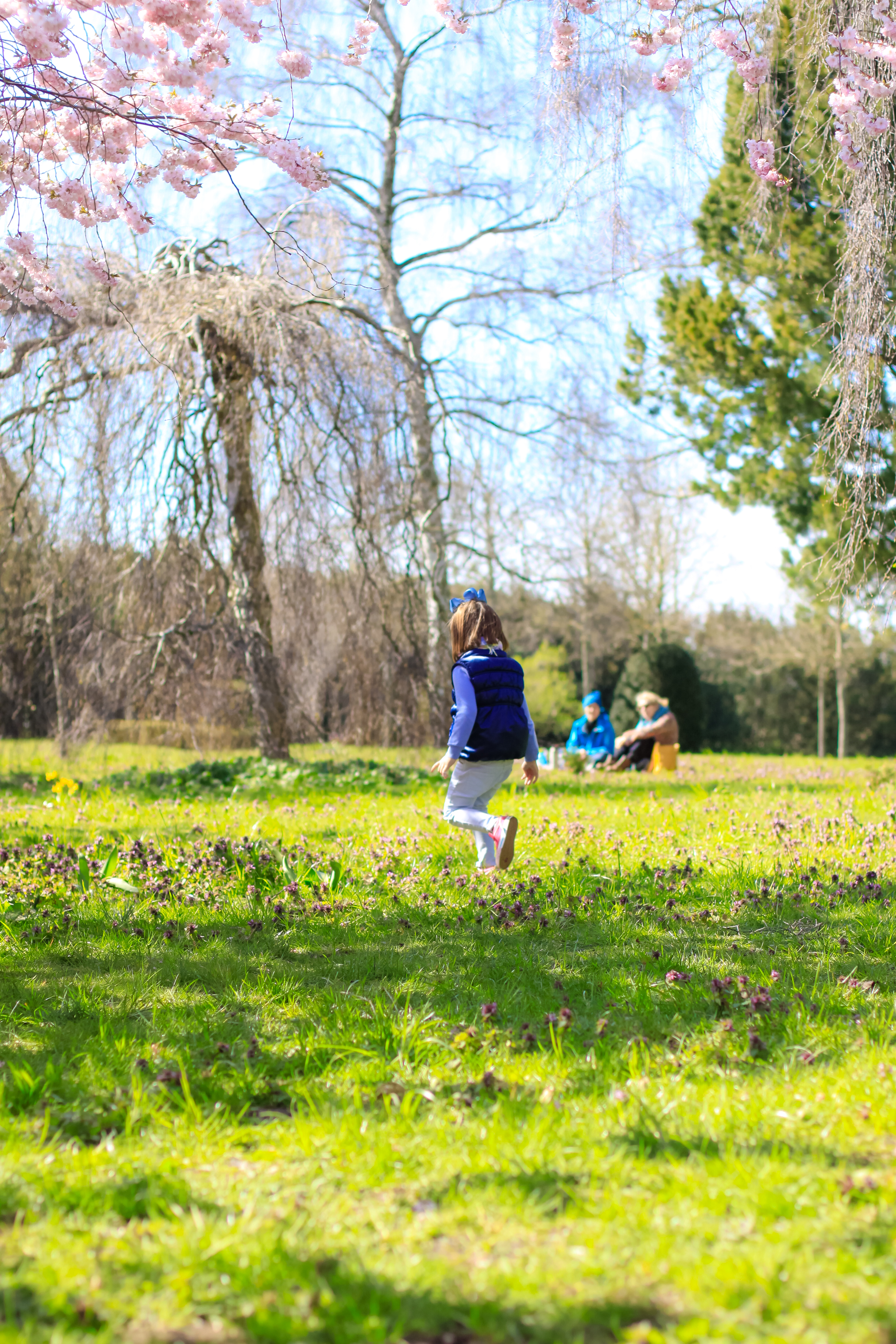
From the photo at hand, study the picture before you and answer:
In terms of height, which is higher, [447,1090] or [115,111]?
[115,111]

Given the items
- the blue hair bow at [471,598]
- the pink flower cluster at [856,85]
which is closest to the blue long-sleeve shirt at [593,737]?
the blue hair bow at [471,598]

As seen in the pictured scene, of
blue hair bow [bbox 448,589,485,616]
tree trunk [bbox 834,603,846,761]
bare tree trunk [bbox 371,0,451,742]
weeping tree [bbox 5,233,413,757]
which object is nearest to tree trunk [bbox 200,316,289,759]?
weeping tree [bbox 5,233,413,757]

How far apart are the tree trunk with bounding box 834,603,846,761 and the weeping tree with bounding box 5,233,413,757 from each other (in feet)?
44.0

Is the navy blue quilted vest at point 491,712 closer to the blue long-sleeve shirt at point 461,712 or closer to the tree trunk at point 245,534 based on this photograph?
the blue long-sleeve shirt at point 461,712

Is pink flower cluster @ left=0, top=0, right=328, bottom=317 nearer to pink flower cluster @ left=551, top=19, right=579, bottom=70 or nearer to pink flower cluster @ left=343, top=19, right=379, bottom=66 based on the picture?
pink flower cluster @ left=343, top=19, right=379, bottom=66

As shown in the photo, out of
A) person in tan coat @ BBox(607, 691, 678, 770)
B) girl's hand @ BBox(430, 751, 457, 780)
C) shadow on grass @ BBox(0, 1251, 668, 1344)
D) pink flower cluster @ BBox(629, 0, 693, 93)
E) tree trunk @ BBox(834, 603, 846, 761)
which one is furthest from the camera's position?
tree trunk @ BBox(834, 603, 846, 761)

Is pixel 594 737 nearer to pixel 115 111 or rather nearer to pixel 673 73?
pixel 673 73

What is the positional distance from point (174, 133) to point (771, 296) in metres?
A: 10.9

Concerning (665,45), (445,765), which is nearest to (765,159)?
(665,45)

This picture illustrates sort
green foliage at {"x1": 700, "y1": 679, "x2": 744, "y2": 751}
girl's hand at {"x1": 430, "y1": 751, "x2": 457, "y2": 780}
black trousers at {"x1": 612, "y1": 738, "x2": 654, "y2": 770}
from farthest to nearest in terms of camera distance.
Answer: green foliage at {"x1": 700, "y1": 679, "x2": 744, "y2": 751}
black trousers at {"x1": 612, "y1": 738, "x2": 654, "y2": 770}
girl's hand at {"x1": 430, "y1": 751, "x2": 457, "y2": 780}

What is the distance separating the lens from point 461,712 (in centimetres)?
487

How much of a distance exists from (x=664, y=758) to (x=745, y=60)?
7.29 m

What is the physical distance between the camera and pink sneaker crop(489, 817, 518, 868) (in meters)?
4.65

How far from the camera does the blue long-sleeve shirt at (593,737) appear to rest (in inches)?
496
